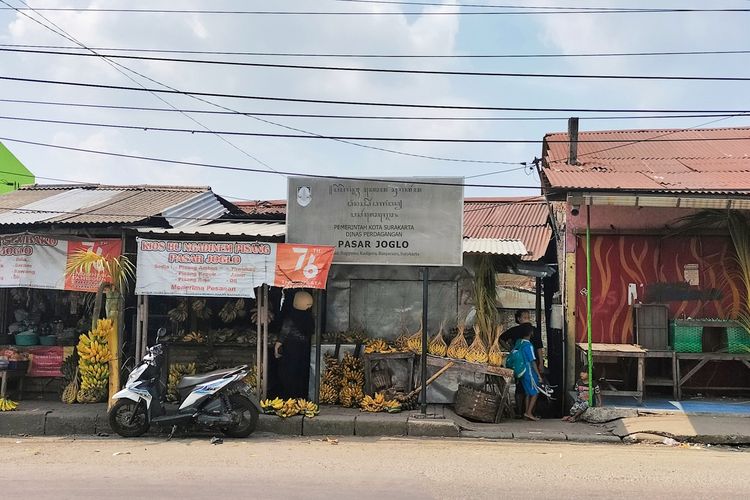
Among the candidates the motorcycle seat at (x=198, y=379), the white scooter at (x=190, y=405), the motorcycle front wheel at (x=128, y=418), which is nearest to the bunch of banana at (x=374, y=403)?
the white scooter at (x=190, y=405)

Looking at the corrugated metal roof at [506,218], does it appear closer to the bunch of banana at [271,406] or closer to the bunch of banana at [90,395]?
the bunch of banana at [271,406]

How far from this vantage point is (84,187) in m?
13.0

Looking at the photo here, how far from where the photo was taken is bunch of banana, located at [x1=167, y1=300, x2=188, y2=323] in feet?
34.3

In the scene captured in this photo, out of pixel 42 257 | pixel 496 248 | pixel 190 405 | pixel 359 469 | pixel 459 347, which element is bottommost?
pixel 359 469

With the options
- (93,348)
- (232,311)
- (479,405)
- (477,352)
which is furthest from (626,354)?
(93,348)

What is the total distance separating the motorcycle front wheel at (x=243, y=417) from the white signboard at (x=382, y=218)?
2.47 metres

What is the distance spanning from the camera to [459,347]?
30.5 feet

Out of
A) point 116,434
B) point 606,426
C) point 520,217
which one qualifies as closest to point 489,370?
point 606,426

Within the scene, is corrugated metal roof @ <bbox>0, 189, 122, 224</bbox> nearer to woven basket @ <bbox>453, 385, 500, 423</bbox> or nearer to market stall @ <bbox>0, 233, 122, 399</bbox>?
market stall @ <bbox>0, 233, 122, 399</bbox>

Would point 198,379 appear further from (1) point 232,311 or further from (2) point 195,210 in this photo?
(2) point 195,210

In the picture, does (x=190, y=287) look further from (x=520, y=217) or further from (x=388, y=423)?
(x=520, y=217)

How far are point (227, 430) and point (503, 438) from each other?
3.70 meters

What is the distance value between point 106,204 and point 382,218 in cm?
552

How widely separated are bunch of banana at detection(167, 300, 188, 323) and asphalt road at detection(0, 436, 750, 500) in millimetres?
2918
